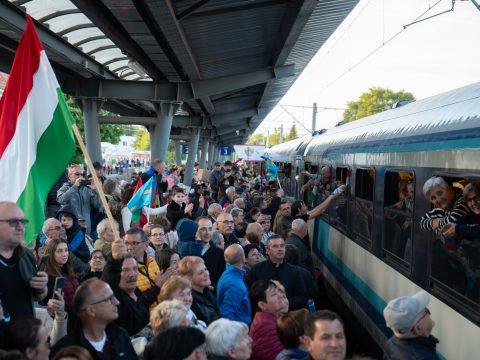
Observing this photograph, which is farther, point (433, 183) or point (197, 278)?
point (433, 183)

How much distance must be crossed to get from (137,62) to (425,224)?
1052cm

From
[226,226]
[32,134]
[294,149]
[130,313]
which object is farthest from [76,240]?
[294,149]

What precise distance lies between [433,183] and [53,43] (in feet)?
30.5

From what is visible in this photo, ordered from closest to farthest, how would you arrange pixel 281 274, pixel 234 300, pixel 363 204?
pixel 234 300 → pixel 281 274 → pixel 363 204

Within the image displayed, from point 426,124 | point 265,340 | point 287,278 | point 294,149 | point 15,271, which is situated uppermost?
point 426,124

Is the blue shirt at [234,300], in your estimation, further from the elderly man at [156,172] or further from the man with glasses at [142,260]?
the elderly man at [156,172]

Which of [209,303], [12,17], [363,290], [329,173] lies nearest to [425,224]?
[209,303]

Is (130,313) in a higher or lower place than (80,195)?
lower

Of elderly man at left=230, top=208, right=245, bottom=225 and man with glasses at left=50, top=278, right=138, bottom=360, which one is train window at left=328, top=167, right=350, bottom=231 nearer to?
elderly man at left=230, top=208, right=245, bottom=225

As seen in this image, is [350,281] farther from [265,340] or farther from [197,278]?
[265,340]

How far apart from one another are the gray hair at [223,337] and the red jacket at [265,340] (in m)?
0.96

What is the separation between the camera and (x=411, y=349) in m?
4.31

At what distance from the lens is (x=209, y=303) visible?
5.97m

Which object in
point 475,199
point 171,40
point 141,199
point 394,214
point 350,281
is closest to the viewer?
point 475,199
